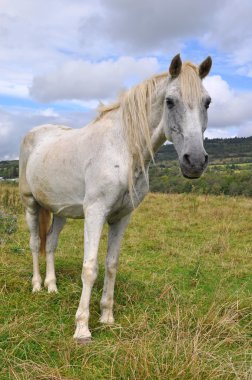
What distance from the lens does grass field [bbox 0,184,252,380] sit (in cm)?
327

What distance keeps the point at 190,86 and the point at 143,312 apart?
8.26ft

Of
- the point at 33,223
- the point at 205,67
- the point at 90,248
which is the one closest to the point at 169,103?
the point at 205,67

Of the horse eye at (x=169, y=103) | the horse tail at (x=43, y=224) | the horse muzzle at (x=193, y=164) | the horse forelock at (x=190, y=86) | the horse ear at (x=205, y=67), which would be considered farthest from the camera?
the horse tail at (x=43, y=224)

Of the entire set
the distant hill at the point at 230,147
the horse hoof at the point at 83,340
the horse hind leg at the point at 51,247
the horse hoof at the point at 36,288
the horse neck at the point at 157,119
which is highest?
the distant hill at the point at 230,147

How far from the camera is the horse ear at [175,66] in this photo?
151 inches

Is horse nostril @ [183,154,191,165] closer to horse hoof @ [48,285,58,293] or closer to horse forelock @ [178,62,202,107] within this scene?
horse forelock @ [178,62,202,107]

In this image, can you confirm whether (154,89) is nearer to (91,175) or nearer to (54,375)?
(91,175)

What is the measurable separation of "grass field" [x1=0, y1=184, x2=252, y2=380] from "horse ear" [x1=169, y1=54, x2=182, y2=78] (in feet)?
7.75

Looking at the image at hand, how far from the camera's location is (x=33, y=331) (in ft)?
13.1

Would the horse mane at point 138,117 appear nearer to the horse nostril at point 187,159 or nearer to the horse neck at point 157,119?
the horse neck at point 157,119

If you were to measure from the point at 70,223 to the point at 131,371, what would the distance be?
8412 millimetres

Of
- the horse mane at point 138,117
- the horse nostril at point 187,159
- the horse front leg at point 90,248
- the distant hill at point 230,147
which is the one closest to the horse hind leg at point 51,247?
the horse front leg at point 90,248

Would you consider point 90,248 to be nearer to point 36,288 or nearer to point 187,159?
point 187,159

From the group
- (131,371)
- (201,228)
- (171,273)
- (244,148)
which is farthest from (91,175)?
(244,148)
